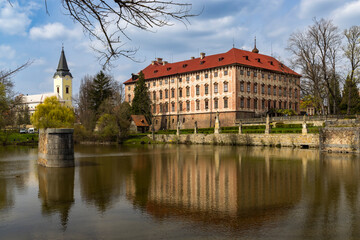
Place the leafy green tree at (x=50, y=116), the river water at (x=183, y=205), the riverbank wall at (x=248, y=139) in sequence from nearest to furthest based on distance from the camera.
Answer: the river water at (x=183, y=205) → the riverbank wall at (x=248, y=139) → the leafy green tree at (x=50, y=116)

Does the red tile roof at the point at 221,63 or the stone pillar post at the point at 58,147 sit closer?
the stone pillar post at the point at 58,147

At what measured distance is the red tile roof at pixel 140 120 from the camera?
211 feet

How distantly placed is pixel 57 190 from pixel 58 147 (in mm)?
6770

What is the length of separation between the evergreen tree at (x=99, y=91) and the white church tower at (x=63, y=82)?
152 ft

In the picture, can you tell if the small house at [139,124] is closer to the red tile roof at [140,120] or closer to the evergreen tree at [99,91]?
the red tile roof at [140,120]

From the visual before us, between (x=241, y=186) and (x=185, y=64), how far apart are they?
179ft

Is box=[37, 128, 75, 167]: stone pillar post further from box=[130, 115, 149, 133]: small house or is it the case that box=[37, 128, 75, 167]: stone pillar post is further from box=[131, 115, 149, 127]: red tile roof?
box=[131, 115, 149, 127]: red tile roof

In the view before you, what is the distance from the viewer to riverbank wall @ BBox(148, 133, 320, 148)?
35.4 m

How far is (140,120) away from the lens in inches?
2586

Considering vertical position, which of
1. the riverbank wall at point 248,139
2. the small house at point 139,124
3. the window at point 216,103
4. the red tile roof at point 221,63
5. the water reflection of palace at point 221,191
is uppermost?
the red tile roof at point 221,63

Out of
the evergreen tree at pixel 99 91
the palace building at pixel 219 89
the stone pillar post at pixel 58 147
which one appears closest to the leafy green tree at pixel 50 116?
the evergreen tree at pixel 99 91

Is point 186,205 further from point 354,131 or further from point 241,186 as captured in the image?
point 354,131

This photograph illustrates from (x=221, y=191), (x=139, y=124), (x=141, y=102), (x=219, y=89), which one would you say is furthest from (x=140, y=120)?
(x=221, y=191)

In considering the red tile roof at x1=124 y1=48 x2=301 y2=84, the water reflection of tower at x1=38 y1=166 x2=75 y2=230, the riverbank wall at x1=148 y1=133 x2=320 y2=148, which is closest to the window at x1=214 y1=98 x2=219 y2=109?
the red tile roof at x1=124 y1=48 x2=301 y2=84
